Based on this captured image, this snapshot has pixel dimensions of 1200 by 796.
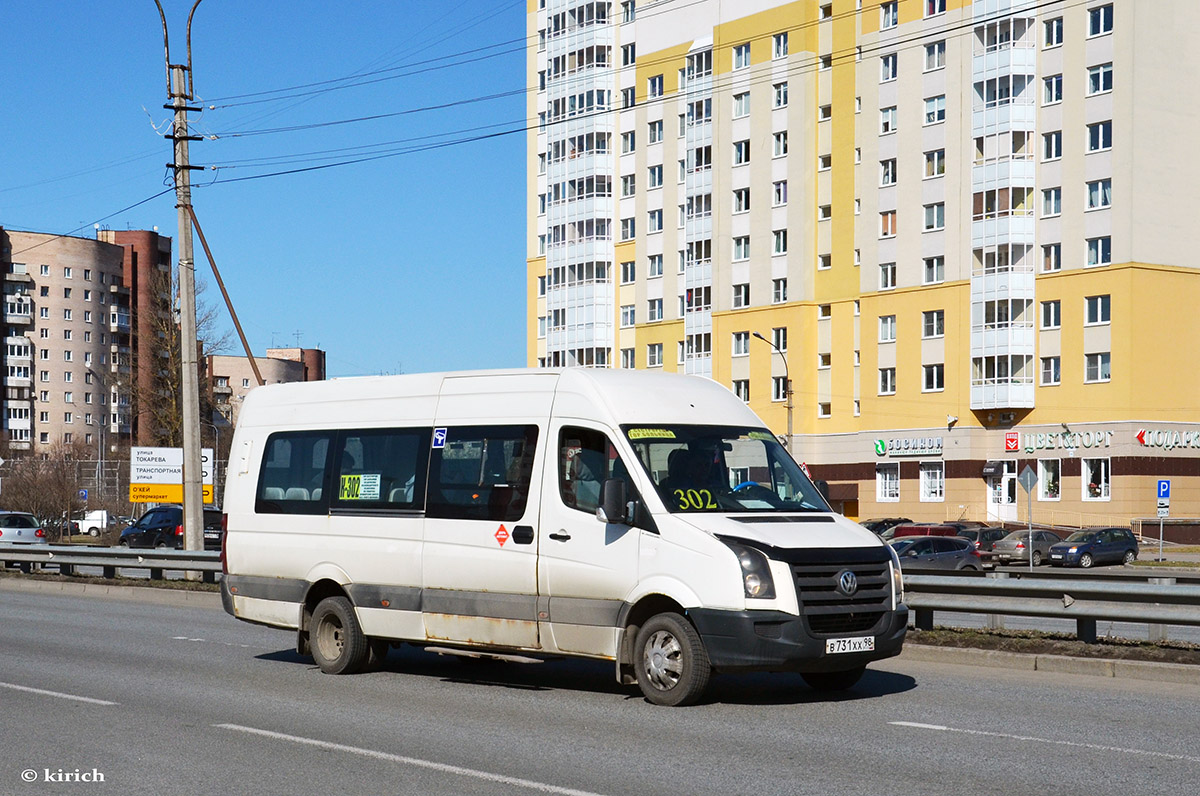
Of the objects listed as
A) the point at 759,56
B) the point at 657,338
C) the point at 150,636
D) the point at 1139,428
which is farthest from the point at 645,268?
the point at 150,636

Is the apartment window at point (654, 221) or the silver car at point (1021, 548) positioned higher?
the apartment window at point (654, 221)

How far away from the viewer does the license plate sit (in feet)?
34.2

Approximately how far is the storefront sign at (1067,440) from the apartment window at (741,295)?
18639 mm

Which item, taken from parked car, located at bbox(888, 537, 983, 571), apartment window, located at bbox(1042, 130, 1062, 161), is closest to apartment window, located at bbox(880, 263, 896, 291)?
apartment window, located at bbox(1042, 130, 1062, 161)

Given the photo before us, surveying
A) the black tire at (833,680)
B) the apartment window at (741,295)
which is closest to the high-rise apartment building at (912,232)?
the apartment window at (741,295)

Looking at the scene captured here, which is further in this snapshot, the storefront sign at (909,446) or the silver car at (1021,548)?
the storefront sign at (909,446)

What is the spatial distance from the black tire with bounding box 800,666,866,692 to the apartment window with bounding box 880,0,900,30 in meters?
61.7

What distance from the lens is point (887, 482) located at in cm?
6931

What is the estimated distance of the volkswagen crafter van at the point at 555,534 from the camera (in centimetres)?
1048

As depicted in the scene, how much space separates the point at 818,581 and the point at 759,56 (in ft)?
223

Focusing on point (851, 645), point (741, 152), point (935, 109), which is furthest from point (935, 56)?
point (851, 645)

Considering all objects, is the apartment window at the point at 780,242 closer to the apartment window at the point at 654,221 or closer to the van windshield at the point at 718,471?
the apartment window at the point at 654,221

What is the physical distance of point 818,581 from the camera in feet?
34.2

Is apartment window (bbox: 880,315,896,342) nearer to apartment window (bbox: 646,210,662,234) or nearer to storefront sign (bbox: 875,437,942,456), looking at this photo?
storefront sign (bbox: 875,437,942,456)
